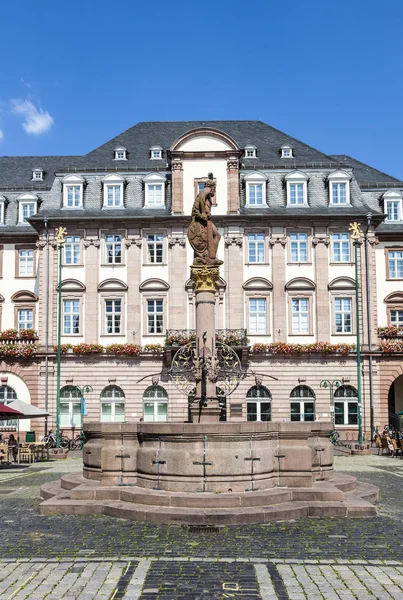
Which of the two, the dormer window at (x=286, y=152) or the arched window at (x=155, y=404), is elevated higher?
the dormer window at (x=286, y=152)

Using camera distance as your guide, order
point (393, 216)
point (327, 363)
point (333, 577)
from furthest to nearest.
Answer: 1. point (393, 216)
2. point (327, 363)
3. point (333, 577)

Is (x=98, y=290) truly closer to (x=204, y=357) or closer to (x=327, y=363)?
(x=327, y=363)

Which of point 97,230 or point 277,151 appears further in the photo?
point 277,151

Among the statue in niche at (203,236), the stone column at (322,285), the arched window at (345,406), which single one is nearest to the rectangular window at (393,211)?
the stone column at (322,285)

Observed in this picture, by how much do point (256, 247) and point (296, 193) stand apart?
164 inches

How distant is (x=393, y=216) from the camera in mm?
47094

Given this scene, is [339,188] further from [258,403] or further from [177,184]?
[258,403]

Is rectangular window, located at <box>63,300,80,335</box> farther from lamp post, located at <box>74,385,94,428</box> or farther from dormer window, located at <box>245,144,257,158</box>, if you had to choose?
dormer window, located at <box>245,144,257,158</box>

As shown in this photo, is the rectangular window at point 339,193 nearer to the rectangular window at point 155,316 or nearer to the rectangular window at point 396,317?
the rectangular window at point 396,317

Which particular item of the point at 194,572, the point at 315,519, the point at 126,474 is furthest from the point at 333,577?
the point at 126,474

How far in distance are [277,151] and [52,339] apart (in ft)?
60.3

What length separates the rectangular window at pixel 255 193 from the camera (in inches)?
1772

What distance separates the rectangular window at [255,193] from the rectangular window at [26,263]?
13631mm

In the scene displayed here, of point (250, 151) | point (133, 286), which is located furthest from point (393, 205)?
point (133, 286)
